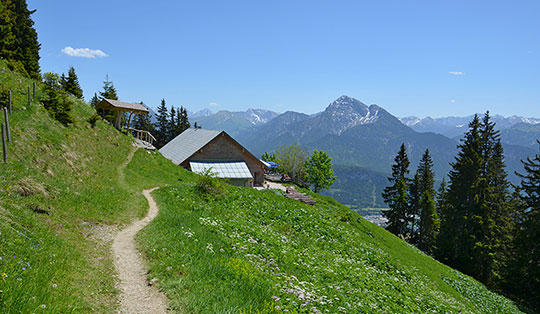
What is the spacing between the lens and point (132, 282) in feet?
29.8

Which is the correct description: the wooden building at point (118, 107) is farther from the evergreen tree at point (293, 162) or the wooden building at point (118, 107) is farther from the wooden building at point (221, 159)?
the evergreen tree at point (293, 162)

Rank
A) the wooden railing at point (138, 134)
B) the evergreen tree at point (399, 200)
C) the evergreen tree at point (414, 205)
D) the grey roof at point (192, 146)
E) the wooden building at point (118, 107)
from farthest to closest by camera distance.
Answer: the evergreen tree at point (414, 205) → the evergreen tree at point (399, 200) → the wooden railing at point (138, 134) → the grey roof at point (192, 146) → the wooden building at point (118, 107)

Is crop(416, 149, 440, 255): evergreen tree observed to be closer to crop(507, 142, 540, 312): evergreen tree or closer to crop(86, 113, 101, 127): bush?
crop(507, 142, 540, 312): evergreen tree

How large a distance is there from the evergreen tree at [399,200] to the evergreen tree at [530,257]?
24797 millimetres

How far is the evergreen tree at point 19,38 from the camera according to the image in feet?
121

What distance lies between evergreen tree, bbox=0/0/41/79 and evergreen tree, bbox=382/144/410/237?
60.5 metres

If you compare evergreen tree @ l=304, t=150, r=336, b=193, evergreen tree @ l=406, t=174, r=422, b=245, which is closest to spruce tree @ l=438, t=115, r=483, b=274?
evergreen tree @ l=406, t=174, r=422, b=245

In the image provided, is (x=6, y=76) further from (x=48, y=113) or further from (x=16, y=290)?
(x=16, y=290)

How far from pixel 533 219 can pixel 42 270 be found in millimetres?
41447

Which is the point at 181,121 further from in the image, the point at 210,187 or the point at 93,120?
the point at 210,187

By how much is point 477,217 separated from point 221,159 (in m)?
38.8

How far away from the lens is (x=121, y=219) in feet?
50.6

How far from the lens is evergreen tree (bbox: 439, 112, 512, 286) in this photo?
39.9 m

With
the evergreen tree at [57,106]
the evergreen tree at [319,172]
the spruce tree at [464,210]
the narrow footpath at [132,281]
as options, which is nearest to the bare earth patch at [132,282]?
the narrow footpath at [132,281]
